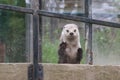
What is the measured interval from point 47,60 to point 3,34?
2.13 ft

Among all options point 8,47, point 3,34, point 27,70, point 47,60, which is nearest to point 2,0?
point 3,34

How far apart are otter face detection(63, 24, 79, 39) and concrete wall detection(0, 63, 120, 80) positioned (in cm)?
182

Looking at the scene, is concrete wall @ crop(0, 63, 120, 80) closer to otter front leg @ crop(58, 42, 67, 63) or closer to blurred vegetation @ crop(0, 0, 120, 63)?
blurred vegetation @ crop(0, 0, 120, 63)

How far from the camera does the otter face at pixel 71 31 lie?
3991 mm

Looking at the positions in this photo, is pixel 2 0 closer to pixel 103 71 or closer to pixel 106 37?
pixel 106 37

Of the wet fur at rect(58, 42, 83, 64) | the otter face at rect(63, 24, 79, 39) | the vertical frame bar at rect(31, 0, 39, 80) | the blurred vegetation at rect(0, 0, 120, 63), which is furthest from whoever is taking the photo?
the otter face at rect(63, 24, 79, 39)

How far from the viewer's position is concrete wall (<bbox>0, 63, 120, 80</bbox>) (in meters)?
2.09

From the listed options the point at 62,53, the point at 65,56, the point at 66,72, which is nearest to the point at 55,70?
the point at 66,72

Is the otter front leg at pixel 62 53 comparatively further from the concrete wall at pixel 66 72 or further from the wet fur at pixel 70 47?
the concrete wall at pixel 66 72

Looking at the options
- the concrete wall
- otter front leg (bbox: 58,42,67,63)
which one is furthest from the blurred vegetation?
the concrete wall

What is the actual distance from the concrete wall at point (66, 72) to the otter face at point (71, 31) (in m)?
1.82

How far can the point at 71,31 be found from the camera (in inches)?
172

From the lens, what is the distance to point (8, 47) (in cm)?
326

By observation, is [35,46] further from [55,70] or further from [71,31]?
[71,31]
